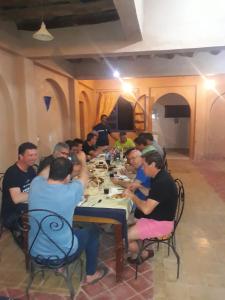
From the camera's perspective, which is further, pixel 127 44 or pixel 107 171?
pixel 127 44

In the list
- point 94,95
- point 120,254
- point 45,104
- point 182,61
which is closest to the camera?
point 120,254

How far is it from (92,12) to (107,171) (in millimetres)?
2203

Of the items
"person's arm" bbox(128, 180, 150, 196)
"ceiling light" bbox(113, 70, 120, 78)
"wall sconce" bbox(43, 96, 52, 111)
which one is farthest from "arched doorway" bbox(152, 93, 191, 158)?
"person's arm" bbox(128, 180, 150, 196)

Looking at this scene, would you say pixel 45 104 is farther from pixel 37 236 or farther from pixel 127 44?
pixel 37 236

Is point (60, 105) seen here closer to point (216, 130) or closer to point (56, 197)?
point (56, 197)

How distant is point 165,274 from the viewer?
243 centimetres

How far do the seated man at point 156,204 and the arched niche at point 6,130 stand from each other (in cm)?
239

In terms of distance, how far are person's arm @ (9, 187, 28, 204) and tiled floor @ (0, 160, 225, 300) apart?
0.72m

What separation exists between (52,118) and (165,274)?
4270 mm

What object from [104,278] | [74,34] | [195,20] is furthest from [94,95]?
[104,278]

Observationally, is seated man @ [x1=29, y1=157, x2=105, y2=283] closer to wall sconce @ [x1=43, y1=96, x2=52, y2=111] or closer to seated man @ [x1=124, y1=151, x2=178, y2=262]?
seated man @ [x1=124, y1=151, x2=178, y2=262]

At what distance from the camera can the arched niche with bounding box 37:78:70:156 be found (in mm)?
5234

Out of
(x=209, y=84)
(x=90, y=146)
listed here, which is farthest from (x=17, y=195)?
(x=209, y=84)

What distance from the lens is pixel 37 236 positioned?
1896 millimetres
